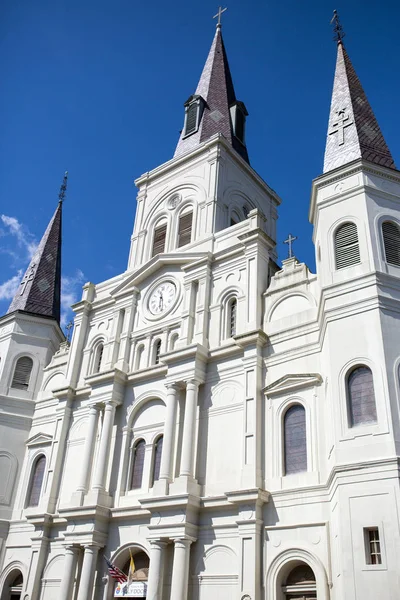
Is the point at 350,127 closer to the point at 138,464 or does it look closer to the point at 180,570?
the point at 138,464

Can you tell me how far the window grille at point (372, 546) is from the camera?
13.9 meters

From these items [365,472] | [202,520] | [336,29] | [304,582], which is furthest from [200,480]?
[336,29]

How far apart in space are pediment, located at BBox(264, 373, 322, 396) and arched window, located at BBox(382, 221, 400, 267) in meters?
4.27

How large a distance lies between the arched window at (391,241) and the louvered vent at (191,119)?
649 inches

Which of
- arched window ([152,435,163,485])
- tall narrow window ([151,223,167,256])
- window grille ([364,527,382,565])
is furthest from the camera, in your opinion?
tall narrow window ([151,223,167,256])

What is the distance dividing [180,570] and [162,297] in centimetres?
1143

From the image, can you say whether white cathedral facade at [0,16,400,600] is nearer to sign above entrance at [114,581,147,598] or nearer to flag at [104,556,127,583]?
sign above entrance at [114,581,147,598]

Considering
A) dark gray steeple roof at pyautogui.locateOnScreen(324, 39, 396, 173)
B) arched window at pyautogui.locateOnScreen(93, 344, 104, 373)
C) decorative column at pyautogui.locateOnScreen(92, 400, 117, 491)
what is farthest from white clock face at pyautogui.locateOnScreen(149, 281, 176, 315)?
dark gray steeple roof at pyautogui.locateOnScreen(324, 39, 396, 173)

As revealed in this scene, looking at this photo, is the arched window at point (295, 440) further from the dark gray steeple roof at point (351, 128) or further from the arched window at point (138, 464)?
the dark gray steeple roof at point (351, 128)

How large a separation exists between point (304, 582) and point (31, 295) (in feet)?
68.1

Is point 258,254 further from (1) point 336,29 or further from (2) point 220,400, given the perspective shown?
(1) point 336,29

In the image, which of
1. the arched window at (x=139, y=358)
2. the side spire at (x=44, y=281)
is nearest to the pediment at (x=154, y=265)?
the arched window at (x=139, y=358)

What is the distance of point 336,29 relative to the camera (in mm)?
25938

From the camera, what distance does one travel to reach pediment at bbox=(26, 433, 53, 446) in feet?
86.6
